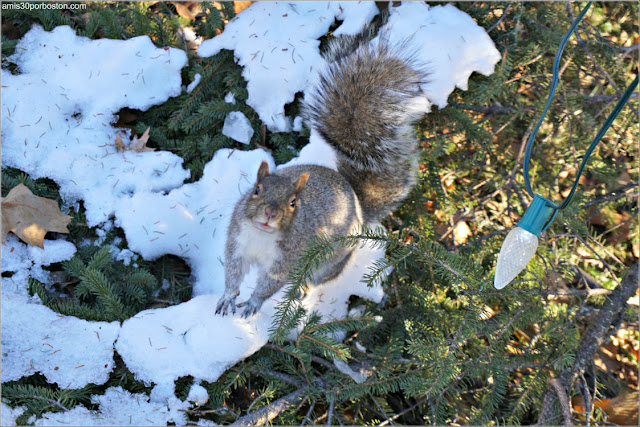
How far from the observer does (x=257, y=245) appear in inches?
70.0

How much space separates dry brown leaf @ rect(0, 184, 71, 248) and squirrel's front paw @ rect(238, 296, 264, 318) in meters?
0.75

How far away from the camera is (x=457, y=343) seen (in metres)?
1.34

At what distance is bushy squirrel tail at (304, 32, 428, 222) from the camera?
1882 mm

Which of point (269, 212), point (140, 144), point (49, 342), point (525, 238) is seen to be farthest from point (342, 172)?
point (49, 342)

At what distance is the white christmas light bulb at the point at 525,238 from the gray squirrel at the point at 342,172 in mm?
812

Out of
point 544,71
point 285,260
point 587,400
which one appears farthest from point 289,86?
point 587,400

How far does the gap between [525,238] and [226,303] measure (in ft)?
3.92

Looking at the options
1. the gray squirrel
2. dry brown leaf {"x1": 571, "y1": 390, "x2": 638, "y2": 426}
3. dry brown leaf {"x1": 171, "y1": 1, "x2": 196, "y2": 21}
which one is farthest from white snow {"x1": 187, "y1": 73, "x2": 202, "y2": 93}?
dry brown leaf {"x1": 571, "y1": 390, "x2": 638, "y2": 426}

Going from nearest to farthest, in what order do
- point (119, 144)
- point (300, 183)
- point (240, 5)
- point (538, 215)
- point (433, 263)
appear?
point (538, 215) → point (433, 263) → point (300, 183) → point (119, 144) → point (240, 5)

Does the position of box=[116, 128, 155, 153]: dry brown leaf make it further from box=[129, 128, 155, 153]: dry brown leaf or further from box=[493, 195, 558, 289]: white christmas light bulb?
box=[493, 195, 558, 289]: white christmas light bulb

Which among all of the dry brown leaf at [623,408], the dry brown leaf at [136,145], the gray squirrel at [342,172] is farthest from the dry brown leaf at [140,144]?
the dry brown leaf at [623,408]

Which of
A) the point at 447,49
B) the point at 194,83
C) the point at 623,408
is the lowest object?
the point at 623,408

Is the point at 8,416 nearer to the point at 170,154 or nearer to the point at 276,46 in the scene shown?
the point at 170,154

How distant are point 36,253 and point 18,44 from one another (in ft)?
3.20
